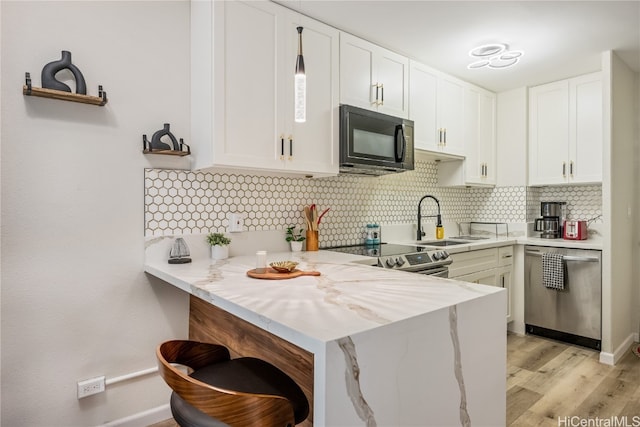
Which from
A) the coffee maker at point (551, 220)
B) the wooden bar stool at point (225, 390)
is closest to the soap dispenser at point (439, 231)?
the coffee maker at point (551, 220)

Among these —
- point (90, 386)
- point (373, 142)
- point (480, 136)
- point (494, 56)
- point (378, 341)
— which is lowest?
point (90, 386)

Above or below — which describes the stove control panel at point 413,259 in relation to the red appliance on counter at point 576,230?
below

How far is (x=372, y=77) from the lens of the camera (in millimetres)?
2678

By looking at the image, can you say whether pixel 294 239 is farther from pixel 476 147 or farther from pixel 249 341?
pixel 476 147

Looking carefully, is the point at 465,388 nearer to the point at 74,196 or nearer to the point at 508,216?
the point at 74,196

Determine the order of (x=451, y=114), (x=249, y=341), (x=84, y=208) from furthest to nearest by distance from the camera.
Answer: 1. (x=451, y=114)
2. (x=84, y=208)
3. (x=249, y=341)

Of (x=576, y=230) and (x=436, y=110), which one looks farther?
(x=576, y=230)

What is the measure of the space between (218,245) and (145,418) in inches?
40.5

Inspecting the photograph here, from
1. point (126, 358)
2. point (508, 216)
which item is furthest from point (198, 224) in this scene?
point (508, 216)

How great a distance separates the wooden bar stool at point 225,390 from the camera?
894 mm

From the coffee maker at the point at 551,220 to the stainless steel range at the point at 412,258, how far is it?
1.58 m

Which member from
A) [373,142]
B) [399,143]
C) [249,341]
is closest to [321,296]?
[249,341]

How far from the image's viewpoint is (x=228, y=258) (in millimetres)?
2246

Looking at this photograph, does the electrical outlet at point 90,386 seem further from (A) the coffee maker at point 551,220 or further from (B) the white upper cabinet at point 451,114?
(A) the coffee maker at point 551,220
